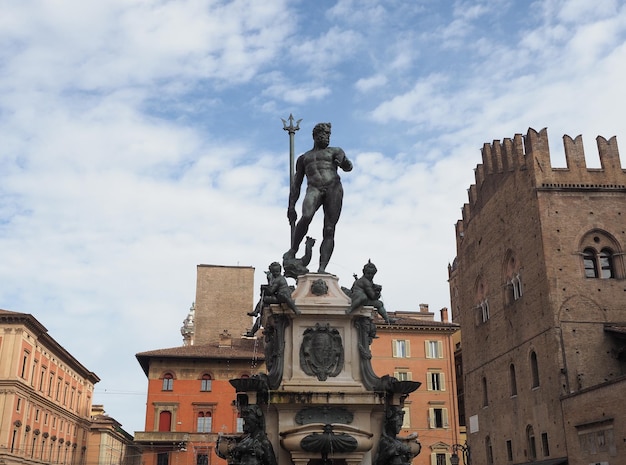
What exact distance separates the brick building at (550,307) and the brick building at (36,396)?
106 ft

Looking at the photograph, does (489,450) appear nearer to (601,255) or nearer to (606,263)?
(606,263)

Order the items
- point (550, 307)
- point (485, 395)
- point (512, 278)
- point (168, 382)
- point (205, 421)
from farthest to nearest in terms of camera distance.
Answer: point (168, 382), point (205, 421), point (485, 395), point (512, 278), point (550, 307)

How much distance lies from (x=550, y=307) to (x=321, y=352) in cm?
2813

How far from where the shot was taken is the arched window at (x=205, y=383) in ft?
186

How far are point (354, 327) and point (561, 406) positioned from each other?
1067 inches

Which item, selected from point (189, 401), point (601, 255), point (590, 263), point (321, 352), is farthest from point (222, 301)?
point (321, 352)

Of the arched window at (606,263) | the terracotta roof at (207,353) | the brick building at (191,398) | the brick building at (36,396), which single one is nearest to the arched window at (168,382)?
the brick building at (191,398)

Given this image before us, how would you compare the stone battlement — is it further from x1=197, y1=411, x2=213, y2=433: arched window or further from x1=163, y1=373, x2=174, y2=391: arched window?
x1=163, y1=373, x2=174, y2=391: arched window

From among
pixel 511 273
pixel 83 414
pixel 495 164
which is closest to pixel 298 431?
pixel 511 273

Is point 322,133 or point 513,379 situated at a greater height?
point 513,379

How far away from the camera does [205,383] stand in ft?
187

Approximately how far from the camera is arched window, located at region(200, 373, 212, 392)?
5678cm

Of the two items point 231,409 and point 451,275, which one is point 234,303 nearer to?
point 231,409

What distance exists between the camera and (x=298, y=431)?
8.88 m
